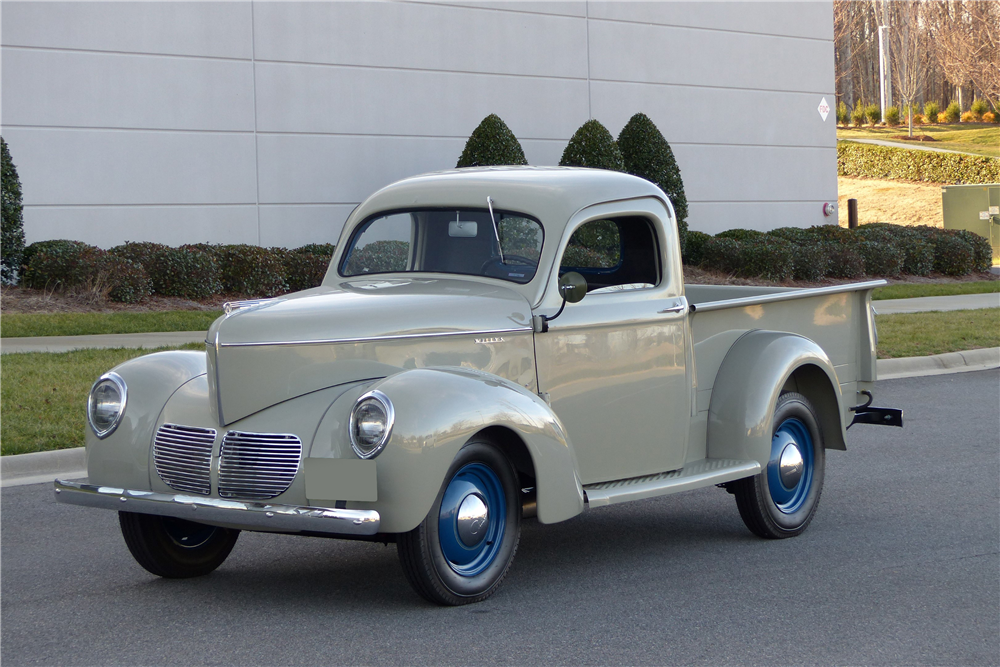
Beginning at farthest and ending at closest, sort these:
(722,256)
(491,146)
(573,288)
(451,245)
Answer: (722,256)
(491,146)
(451,245)
(573,288)

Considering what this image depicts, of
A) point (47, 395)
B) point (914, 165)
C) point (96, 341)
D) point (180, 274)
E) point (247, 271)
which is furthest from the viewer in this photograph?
point (914, 165)

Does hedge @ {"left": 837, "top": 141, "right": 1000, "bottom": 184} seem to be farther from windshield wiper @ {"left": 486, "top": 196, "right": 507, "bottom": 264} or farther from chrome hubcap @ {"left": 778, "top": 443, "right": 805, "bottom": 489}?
windshield wiper @ {"left": 486, "top": 196, "right": 507, "bottom": 264}

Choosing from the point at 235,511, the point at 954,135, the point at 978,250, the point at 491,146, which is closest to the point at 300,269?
the point at 491,146

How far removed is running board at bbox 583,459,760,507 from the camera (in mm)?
5609

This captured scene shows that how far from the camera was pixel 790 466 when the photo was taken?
6668mm

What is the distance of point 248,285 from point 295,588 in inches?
535

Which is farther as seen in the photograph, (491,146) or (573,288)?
(491,146)

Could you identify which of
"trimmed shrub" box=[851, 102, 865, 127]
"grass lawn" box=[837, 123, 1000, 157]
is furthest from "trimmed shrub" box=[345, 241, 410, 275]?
"trimmed shrub" box=[851, 102, 865, 127]

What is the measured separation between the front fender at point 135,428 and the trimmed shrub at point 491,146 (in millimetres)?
15849

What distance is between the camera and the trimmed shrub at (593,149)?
73.5 feet

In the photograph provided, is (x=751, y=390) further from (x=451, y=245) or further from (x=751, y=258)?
(x=751, y=258)

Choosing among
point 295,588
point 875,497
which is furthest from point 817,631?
point 875,497

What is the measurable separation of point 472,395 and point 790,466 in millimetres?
2462

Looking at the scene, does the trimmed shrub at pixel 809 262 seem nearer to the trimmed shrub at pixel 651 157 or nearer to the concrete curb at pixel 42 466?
the trimmed shrub at pixel 651 157
